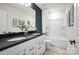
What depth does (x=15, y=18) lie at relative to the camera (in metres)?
1.51

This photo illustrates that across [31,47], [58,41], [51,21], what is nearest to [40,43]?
[31,47]

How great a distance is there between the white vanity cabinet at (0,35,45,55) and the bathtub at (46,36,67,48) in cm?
13

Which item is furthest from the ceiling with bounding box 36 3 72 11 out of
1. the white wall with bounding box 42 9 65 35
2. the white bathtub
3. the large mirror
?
the white bathtub

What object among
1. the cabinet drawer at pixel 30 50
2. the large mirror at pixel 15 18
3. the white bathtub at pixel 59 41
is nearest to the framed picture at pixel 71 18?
the white bathtub at pixel 59 41

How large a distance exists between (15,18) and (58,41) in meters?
0.75

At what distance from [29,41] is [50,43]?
0.33 m

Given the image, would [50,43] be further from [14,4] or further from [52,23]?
[14,4]

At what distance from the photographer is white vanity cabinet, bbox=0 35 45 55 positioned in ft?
3.97

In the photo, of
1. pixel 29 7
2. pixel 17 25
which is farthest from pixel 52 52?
pixel 29 7

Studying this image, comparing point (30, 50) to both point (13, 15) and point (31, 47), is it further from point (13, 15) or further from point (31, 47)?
point (13, 15)

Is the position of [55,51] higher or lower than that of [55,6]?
lower

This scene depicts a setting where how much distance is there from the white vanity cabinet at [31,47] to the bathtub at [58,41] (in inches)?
5.2

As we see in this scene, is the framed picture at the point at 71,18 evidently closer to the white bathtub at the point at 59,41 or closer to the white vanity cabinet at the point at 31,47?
the white bathtub at the point at 59,41

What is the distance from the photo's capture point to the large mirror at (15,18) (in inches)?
55.7
